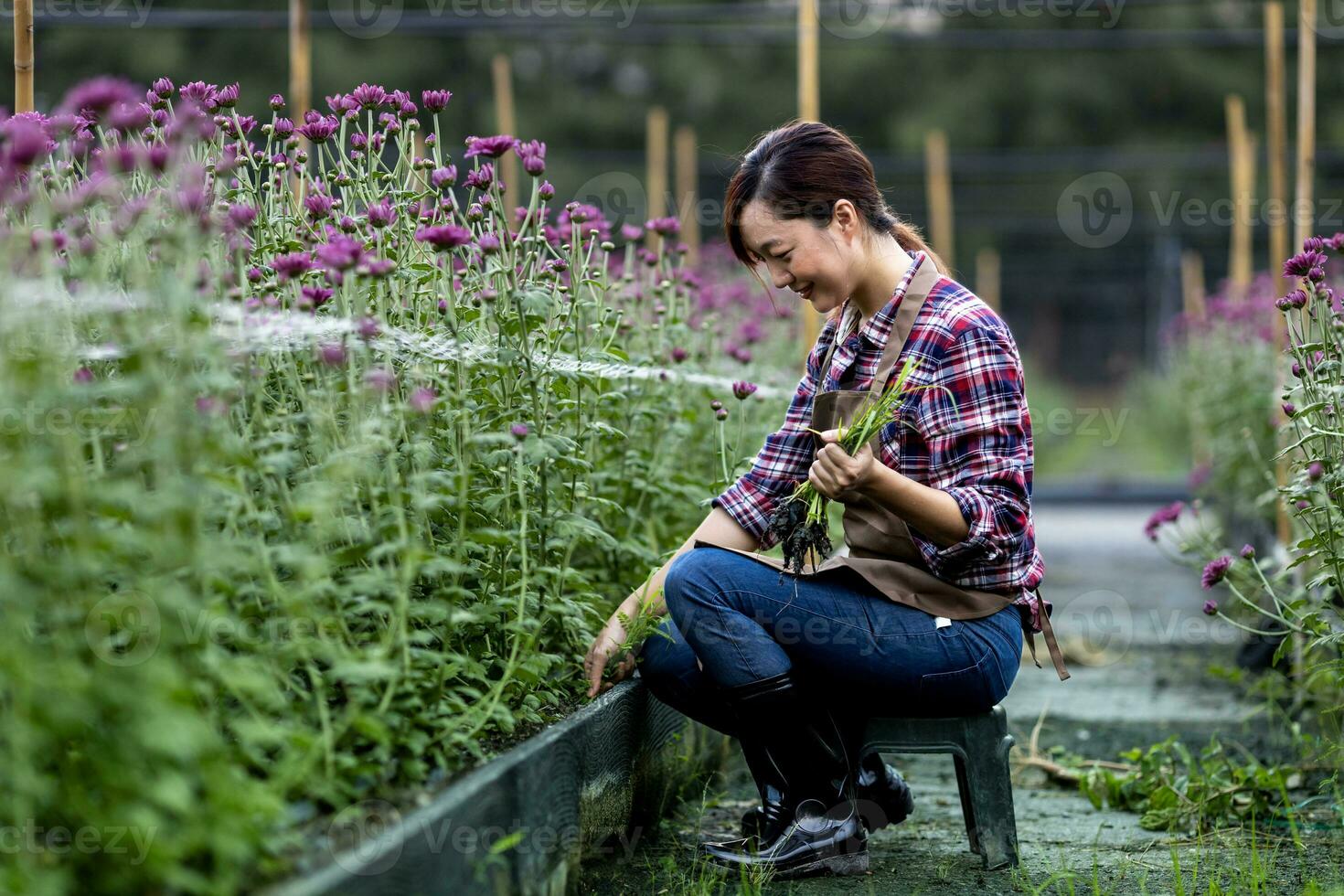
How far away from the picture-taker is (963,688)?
2389 mm

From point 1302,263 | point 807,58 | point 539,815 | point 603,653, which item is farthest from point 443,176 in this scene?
point 807,58

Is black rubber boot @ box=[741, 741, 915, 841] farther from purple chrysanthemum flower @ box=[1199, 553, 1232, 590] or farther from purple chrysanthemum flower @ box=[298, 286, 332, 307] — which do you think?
purple chrysanthemum flower @ box=[298, 286, 332, 307]

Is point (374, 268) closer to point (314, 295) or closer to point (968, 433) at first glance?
point (314, 295)

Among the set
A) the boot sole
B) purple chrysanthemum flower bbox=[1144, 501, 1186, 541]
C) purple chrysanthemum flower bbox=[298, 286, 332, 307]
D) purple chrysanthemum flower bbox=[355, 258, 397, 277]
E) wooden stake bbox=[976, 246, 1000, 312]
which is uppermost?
wooden stake bbox=[976, 246, 1000, 312]

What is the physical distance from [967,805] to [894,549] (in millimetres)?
472

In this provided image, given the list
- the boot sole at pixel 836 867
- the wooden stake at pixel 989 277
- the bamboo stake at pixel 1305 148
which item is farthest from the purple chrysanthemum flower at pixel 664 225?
the wooden stake at pixel 989 277

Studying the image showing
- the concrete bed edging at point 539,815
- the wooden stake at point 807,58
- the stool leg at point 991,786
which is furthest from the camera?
the wooden stake at point 807,58

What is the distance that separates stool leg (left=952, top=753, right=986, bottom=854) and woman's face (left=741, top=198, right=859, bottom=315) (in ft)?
2.68

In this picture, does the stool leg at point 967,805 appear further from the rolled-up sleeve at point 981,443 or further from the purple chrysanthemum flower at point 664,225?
the purple chrysanthemum flower at point 664,225

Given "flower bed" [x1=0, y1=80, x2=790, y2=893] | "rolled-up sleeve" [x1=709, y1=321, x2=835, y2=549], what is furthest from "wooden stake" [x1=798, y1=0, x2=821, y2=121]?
"rolled-up sleeve" [x1=709, y1=321, x2=835, y2=549]

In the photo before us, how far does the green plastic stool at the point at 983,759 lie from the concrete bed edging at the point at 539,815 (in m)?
0.46

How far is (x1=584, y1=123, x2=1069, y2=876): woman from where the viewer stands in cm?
237

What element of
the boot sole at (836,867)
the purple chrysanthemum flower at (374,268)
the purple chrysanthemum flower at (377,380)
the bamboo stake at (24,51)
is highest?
the bamboo stake at (24,51)

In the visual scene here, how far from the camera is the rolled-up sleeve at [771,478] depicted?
2623mm
